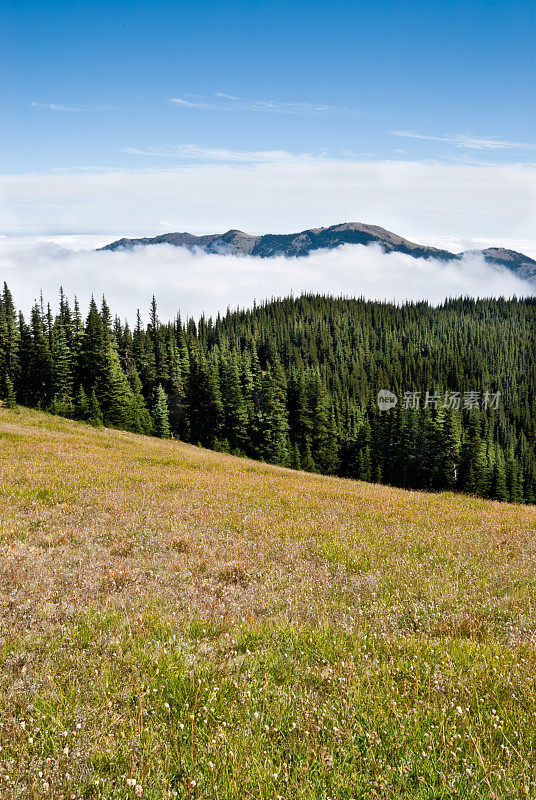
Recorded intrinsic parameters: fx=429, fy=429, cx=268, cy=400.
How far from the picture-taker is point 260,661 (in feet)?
17.0

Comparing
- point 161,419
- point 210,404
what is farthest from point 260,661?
point 210,404

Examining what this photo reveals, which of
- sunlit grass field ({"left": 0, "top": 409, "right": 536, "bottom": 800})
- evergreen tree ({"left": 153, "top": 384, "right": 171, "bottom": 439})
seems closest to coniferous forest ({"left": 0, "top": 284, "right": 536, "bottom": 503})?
evergreen tree ({"left": 153, "top": 384, "right": 171, "bottom": 439})

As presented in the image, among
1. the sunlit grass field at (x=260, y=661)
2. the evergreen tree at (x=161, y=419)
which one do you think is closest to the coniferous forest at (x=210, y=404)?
the evergreen tree at (x=161, y=419)

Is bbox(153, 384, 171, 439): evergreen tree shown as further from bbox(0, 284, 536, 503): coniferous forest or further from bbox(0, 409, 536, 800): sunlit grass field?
bbox(0, 409, 536, 800): sunlit grass field

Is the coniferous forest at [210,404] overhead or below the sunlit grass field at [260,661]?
below

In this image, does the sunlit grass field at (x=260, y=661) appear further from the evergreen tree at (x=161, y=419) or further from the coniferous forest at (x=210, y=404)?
the evergreen tree at (x=161, y=419)

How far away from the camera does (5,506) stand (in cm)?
1126

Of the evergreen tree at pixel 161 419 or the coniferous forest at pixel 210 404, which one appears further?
the evergreen tree at pixel 161 419

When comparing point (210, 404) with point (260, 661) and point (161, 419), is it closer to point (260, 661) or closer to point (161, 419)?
point (161, 419)

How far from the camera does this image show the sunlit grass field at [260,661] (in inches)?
140

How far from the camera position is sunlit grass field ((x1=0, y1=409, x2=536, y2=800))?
11.7 ft

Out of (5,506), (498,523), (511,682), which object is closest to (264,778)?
(511,682)

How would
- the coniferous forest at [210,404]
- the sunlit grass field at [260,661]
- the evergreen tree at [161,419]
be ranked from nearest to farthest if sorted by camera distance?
the sunlit grass field at [260,661]
the coniferous forest at [210,404]
the evergreen tree at [161,419]

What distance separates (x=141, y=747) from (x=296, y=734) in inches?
55.4
